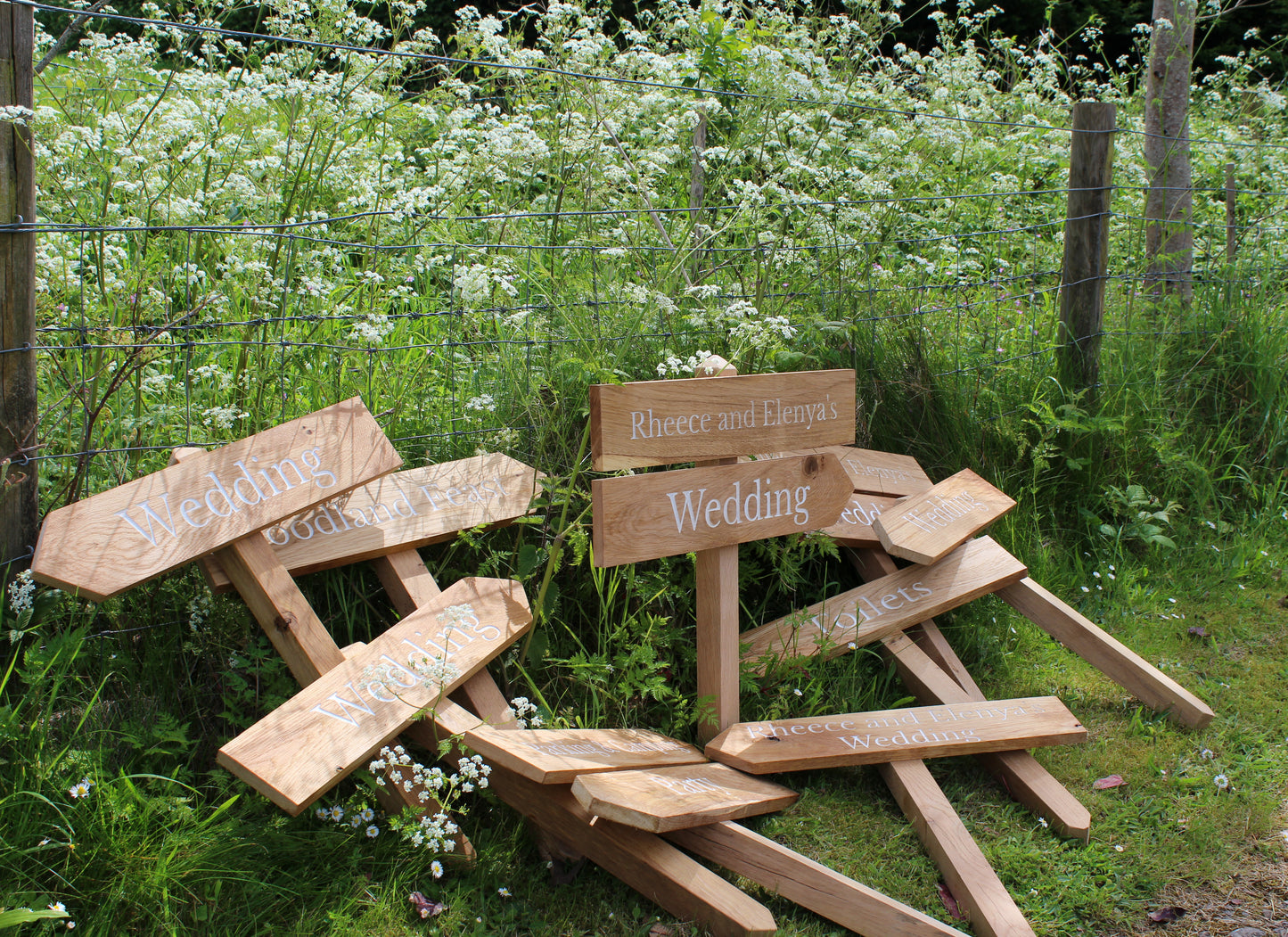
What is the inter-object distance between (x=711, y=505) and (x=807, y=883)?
Answer: 913 millimetres

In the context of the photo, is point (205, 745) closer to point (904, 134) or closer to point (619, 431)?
point (619, 431)

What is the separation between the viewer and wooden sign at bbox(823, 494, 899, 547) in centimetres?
310

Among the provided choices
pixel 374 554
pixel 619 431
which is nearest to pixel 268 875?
pixel 374 554

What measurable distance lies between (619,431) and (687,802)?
0.87m

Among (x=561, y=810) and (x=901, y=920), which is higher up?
(x=561, y=810)

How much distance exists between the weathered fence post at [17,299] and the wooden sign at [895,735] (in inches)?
72.5

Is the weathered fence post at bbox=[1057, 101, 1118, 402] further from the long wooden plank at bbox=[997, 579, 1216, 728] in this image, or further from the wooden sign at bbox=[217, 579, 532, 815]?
the wooden sign at bbox=[217, 579, 532, 815]

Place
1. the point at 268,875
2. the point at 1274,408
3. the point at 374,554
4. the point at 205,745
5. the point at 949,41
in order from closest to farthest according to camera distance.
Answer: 1. the point at 268,875
2. the point at 205,745
3. the point at 374,554
4. the point at 1274,408
5. the point at 949,41

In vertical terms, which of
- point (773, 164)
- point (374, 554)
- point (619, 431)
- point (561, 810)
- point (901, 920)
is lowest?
point (901, 920)

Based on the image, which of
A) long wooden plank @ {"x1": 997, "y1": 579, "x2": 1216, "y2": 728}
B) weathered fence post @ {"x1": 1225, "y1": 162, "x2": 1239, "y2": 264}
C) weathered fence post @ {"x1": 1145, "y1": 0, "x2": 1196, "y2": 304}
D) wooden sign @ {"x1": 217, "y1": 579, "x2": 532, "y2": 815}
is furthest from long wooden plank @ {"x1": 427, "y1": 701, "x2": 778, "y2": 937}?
weathered fence post @ {"x1": 1225, "y1": 162, "x2": 1239, "y2": 264}

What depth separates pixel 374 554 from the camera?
2.53 meters

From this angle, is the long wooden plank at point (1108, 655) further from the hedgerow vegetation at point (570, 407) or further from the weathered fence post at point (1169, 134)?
the weathered fence post at point (1169, 134)

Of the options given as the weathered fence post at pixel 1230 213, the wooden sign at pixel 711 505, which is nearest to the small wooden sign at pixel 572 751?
the wooden sign at pixel 711 505

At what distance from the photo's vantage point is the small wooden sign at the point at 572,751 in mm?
2047
